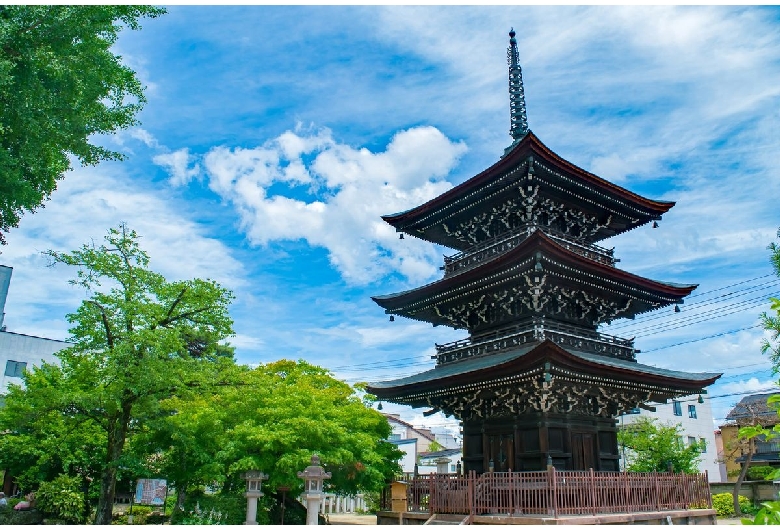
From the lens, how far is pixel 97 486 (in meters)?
29.8

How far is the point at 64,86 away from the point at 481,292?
1543 centimetres

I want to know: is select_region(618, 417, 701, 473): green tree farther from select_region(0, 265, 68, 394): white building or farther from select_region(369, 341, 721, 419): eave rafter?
select_region(0, 265, 68, 394): white building

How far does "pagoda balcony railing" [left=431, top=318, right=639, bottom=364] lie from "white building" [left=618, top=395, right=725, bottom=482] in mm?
30222

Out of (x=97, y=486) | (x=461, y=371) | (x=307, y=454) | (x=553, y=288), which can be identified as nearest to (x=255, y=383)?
(x=307, y=454)

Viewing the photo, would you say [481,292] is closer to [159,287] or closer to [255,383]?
[255,383]

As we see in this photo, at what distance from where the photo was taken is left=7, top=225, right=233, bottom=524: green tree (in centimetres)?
1952

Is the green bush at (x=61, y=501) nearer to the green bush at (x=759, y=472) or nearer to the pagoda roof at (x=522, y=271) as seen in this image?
the pagoda roof at (x=522, y=271)

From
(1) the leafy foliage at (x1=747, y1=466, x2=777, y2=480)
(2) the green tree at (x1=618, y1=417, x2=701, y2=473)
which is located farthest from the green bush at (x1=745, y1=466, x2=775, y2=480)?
(2) the green tree at (x1=618, y1=417, x2=701, y2=473)

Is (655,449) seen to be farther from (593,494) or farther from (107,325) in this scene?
(107,325)

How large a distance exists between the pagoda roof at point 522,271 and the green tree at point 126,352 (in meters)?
7.67

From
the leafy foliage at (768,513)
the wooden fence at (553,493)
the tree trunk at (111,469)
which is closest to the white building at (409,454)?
the wooden fence at (553,493)

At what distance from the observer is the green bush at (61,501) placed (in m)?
27.1

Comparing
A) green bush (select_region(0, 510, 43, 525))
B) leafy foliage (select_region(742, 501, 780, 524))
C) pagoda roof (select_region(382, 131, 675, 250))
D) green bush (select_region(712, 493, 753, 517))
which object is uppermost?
pagoda roof (select_region(382, 131, 675, 250))

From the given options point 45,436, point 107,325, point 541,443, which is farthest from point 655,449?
point 45,436
